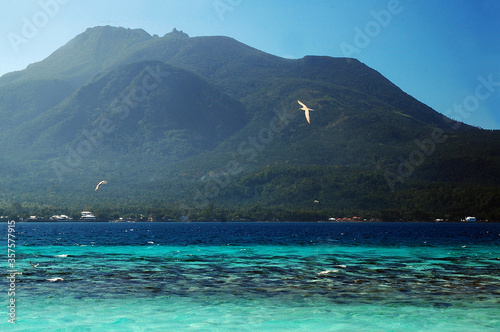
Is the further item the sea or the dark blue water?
the dark blue water

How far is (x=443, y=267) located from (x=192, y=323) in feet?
91.5

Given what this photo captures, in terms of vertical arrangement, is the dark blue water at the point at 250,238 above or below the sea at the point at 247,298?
below

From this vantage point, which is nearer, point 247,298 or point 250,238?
point 247,298

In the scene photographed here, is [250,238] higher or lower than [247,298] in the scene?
lower

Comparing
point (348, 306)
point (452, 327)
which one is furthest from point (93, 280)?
point (452, 327)

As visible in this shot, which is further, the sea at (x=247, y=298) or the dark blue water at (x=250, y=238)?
the dark blue water at (x=250, y=238)

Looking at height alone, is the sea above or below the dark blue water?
above

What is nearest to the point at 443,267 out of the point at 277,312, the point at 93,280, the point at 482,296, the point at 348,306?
the point at 482,296

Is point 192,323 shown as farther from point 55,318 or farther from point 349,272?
point 349,272

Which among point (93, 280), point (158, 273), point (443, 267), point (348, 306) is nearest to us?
point (348, 306)

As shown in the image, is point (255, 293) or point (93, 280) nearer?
point (255, 293)

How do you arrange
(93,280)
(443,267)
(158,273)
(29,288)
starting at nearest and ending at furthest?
(29,288)
(93,280)
(158,273)
(443,267)

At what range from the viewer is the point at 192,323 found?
73.3 feet

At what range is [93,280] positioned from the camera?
3353cm
